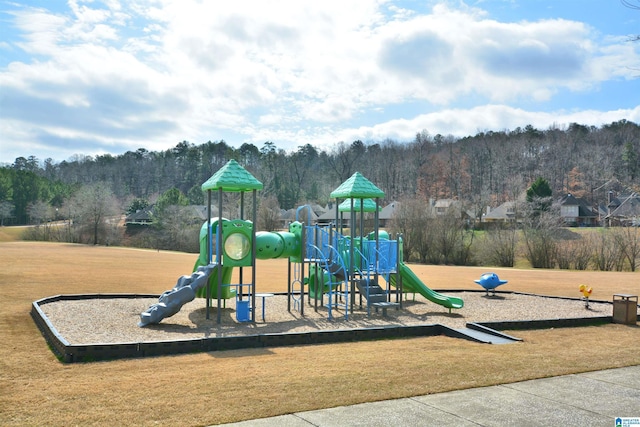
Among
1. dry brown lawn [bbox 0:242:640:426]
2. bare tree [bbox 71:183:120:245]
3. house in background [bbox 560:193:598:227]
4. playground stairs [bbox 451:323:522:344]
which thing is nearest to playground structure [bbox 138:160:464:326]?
playground stairs [bbox 451:323:522:344]

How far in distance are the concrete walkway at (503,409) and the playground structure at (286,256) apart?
6370 mm

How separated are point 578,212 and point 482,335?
65986 millimetres

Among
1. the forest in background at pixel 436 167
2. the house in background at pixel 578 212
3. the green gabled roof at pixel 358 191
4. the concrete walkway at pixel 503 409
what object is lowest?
the concrete walkway at pixel 503 409

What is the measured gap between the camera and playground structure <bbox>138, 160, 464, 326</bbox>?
1279cm

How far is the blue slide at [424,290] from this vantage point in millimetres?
15554

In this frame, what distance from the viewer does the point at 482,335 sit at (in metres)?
11.6

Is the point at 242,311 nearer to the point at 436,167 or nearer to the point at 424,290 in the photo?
the point at 424,290

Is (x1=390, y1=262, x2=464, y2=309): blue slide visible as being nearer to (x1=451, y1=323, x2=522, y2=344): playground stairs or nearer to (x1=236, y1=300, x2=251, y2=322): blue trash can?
(x1=451, y1=323, x2=522, y2=344): playground stairs

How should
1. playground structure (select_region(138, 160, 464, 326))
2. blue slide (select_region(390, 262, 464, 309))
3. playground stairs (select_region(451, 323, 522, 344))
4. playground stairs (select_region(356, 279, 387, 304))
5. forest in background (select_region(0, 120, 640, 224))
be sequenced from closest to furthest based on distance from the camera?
playground stairs (select_region(451, 323, 522, 344)) < playground structure (select_region(138, 160, 464, 326)) < playground stairs (select_region(356, 279, 387, 304)) < blue slide (select_region(390, 262, 464, 309)) < forest in background (select_region(0, 120, 640, 224))

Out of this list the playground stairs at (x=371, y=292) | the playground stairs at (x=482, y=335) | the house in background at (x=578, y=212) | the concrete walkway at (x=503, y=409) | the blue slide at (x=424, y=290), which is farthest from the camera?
the house in background at (x=578, y=212)

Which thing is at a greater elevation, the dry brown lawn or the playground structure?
the playground structure

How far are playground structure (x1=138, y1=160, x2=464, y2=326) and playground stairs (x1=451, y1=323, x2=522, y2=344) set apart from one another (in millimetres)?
2329

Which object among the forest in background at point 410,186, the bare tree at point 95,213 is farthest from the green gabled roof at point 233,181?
the bare tree at point 95,213

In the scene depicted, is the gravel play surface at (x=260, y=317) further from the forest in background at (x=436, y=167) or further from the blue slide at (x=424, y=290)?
the forest in background at (x=436, y=167)
